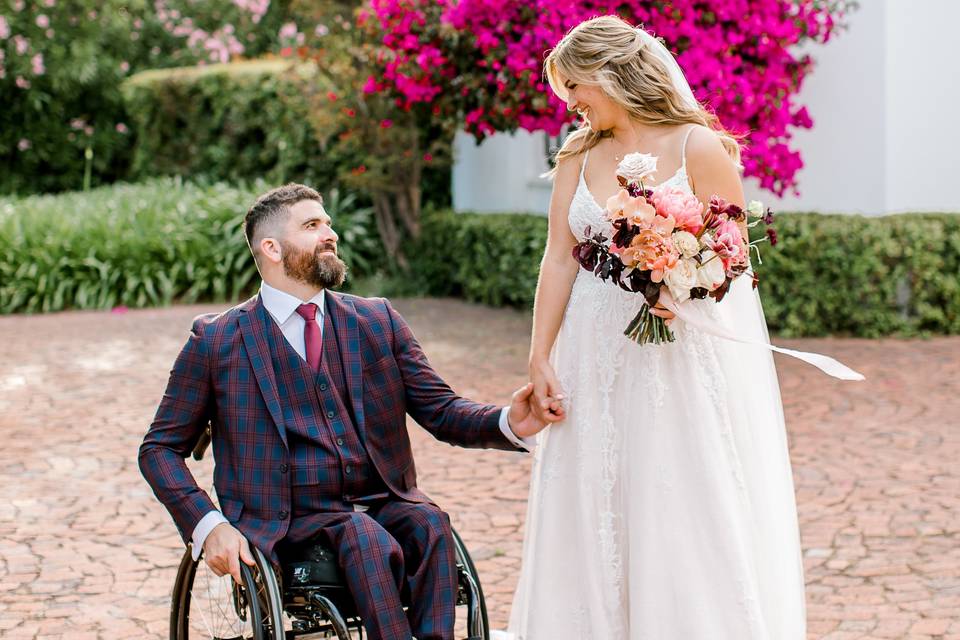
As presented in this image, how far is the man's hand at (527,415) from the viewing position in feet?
10.8

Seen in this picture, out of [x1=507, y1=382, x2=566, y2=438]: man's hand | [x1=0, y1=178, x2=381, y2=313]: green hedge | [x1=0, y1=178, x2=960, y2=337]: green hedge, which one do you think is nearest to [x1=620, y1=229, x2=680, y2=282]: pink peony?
[x1=507, y1=382, x2=566, y2=438]: man's hand

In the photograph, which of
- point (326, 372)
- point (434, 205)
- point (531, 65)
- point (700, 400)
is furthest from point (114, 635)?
point (434, 205)

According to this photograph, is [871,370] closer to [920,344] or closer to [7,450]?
[920,344]

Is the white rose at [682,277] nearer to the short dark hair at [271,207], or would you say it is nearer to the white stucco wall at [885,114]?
the short dark hair at [271,207]

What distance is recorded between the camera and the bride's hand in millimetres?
3289

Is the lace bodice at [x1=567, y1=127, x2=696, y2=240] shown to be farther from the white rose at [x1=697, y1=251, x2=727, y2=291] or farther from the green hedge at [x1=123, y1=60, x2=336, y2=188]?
the green hedge at [x1=123, y1=60, x2=336, y2=188]

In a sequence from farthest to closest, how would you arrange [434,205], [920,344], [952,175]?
1. [434,205]
2. [952,175]
3. [920,344]

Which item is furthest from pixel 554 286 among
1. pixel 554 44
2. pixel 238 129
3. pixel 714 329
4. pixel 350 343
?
pixel 238 129

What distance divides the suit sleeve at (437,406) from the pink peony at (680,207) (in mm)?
766

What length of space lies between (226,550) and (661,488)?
1.13m

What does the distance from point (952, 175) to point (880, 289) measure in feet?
5.12

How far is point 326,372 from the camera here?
3260 millimetres

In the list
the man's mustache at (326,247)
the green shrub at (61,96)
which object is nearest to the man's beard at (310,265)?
the man's mustache at (326,247)

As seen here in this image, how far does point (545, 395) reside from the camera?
3.29m
